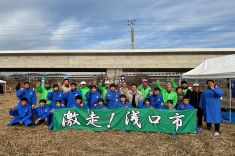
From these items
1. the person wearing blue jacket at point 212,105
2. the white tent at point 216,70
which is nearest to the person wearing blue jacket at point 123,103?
the person wearing blue jacket at point 212,105

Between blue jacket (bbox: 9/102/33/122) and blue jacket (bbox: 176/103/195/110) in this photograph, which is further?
blue jacket (bbox: 9/102/33/122)

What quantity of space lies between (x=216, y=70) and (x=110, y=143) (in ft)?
19.2

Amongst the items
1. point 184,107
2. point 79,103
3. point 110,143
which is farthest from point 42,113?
point 184,107

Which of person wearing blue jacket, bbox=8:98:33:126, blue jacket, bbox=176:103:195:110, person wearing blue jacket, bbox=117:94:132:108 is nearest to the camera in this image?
blue jacket, bbox=176:103:195:110

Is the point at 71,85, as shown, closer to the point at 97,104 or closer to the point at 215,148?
the point at 97,104

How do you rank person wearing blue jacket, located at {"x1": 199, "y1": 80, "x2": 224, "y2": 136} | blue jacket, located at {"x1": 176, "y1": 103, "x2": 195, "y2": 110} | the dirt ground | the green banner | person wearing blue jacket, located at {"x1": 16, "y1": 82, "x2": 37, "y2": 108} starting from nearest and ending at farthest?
the dirt ground < the green banner < person wearing blue jacket, located at {"x1": 199, "y1": 80, "x2": 224, "y2": 136} < blue jacket, located at {"x1": 176, "y1": 103, "x2": 195, "y2": 110} < person wearing blue jacket, located at {"x1": 16, "y1": 82, "x2": 37, "y2": 108}

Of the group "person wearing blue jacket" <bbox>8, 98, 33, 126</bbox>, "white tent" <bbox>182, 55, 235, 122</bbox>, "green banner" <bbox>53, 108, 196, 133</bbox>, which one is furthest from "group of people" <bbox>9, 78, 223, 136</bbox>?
"white tent" <bbox>182, 55, 235, 122</bbox>

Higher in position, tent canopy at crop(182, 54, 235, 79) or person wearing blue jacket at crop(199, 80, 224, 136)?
tent canopy at crop(182, 54, 235, 79)

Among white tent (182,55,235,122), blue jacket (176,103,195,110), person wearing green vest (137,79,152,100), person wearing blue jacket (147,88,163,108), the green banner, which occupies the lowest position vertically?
the green banner

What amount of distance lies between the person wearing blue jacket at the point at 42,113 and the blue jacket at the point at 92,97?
1.31 metres

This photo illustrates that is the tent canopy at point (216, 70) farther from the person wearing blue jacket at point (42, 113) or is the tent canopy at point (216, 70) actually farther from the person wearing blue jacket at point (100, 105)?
the person wearing blue jacket at point (42, 113)

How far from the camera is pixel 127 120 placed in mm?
8320

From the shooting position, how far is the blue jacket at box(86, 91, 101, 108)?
9.53 metres

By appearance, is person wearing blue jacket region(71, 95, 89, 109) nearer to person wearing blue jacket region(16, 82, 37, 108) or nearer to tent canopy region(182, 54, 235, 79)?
person wearing blue jacket region(16, 82, 37, 108)
